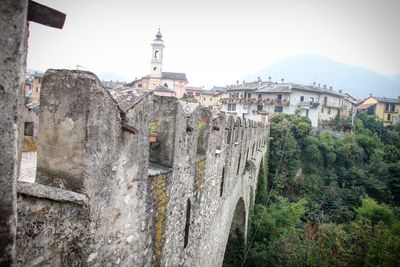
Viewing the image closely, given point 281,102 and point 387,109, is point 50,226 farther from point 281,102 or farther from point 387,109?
point 387,109

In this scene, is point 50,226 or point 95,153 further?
point 95,153

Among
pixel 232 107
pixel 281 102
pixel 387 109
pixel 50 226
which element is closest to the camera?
pixel 50 226

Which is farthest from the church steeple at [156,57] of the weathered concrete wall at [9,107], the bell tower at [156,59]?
the weathered concrete wall at [9,107]

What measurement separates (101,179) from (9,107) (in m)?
1.31

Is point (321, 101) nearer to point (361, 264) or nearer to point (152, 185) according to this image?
point (361, 264)

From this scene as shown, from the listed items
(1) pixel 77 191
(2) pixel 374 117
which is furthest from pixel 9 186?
(2) pixel 374 117

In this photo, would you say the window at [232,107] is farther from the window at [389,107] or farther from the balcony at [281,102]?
the window at [389,107]

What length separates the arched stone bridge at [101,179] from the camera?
6.97 ft

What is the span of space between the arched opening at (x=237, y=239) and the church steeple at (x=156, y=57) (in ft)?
148

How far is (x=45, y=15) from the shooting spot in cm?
183

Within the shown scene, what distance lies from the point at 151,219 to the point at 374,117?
176ft

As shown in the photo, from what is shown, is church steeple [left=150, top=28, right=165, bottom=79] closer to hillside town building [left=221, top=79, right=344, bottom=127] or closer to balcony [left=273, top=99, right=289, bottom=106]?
hillside town building [left=221, top=79, right=344, bottom=127]

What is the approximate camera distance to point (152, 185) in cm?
354

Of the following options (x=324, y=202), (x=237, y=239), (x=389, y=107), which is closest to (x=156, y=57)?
(x=324, y=202)
